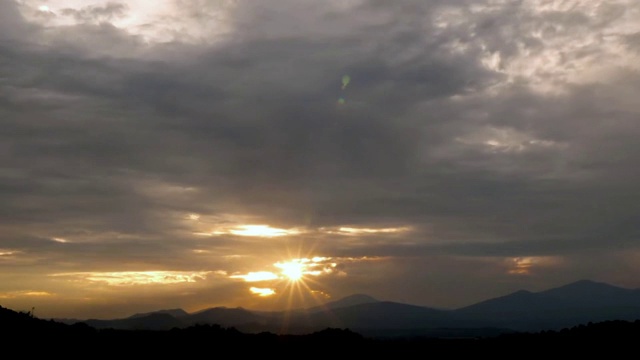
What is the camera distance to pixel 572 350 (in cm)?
5941

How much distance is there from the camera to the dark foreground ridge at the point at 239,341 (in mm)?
57688

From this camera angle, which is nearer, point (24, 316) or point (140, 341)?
point (140, 341)

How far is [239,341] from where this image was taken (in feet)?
206

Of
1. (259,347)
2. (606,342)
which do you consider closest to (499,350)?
(606,342)

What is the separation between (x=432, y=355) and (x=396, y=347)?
18.1 ft

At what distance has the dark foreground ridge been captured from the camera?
57.7 m

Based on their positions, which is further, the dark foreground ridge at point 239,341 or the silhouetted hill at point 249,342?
the dark foreground ridge at point 239,341

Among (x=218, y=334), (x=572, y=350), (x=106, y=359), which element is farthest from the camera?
(x=218, y=334)

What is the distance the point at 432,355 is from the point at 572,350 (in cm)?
1191

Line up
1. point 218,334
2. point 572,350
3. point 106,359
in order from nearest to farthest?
point 106,359, point 572,350, point 218,334

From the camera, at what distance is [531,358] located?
58.4 m

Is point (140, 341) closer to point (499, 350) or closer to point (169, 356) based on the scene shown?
point (169, 356)

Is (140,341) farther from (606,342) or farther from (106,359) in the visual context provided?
(606,342)

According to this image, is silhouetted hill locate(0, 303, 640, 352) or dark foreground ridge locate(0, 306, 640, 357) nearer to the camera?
silhouetted hill locate(0, 303, 640, 352)
